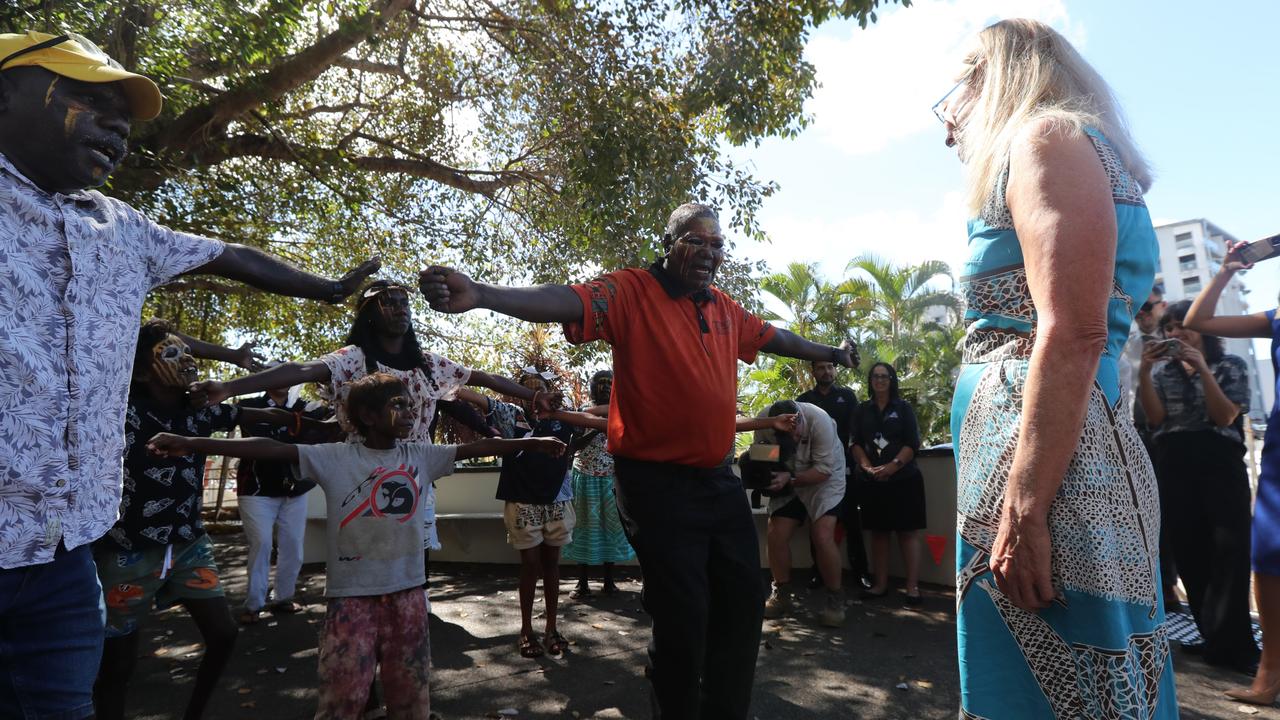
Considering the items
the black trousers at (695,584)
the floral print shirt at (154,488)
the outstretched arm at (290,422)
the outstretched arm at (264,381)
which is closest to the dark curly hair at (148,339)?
the floral print shirt at (154,488)

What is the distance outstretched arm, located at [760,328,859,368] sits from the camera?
356 cm

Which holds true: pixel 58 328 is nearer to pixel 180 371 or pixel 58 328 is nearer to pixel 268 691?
pixel 180 371

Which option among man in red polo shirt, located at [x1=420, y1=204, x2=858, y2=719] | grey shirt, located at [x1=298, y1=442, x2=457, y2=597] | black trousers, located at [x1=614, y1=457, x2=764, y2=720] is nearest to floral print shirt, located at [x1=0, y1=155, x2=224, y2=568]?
man in red polo shirt, located at [x1=420, y1=204, x2=858, y2=719]

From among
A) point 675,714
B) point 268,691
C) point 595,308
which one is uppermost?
point 595,308

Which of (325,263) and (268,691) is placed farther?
(325,263)

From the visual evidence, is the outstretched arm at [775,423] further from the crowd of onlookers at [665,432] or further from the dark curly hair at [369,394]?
the dark curly hair at [369,394]

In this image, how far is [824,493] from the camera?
6.28m

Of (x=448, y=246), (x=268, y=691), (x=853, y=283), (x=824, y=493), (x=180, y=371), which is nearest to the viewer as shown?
(x=180, y=371)

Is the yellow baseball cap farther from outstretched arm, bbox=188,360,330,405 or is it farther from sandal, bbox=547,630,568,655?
sandal, bbox=547,630,568,655

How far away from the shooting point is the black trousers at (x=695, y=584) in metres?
2.69

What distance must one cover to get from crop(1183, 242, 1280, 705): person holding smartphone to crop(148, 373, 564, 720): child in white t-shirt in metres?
3.37

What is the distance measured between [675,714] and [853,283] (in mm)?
17642

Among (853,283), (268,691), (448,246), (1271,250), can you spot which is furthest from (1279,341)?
(853,283)

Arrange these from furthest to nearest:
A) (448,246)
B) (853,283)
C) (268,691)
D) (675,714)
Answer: (853,283), (448,246), (268,691), (675,714)
